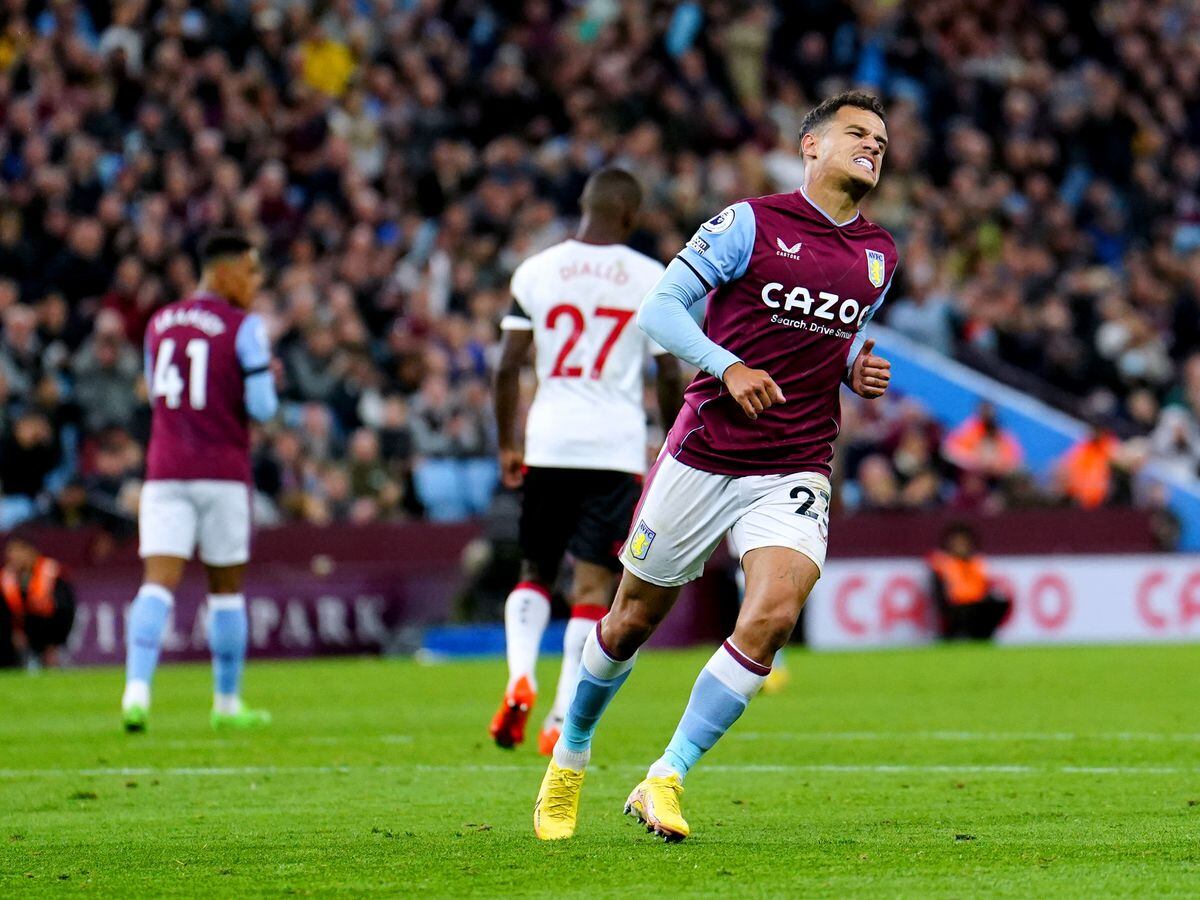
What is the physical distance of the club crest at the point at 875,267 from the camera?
21.3 feet

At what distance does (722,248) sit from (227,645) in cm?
518

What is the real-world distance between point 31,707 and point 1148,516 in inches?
476

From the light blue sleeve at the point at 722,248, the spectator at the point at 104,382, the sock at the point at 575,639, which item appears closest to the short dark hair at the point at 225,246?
the sock at the point at 575,639

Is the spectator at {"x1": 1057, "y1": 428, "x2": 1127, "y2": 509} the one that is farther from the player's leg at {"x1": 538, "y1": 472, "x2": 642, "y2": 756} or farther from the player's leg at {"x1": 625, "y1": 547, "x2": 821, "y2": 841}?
the player's leg at {"x1": 625, "y1": 547, "x2": 821, "y2": 841}

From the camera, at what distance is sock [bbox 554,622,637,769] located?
6520 millimetres

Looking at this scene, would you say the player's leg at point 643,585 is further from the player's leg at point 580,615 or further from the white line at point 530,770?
the player's leg at point 580,615

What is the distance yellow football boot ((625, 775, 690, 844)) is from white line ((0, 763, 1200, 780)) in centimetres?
229

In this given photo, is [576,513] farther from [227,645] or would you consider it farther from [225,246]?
[225,246]

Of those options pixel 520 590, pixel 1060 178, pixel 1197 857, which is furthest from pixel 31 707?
pixel 1060 178

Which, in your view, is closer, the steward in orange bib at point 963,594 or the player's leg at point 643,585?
the player's leg at point 643,585

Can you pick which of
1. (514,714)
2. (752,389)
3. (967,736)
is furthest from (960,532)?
(752,389)

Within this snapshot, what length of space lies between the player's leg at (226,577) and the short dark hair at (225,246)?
3.82 ft

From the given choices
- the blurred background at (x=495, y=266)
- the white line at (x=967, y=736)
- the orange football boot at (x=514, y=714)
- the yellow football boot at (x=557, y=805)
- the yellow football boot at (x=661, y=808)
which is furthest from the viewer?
the blurred background at (x=495, y=266)

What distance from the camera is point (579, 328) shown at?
946cm
